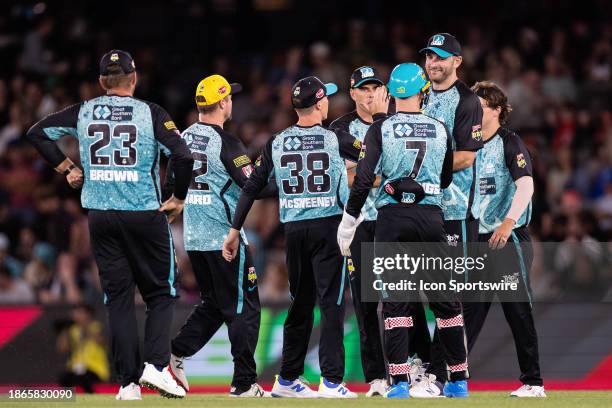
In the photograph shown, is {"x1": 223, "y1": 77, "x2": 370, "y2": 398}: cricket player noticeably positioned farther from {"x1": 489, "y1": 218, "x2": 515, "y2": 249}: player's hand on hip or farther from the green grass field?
{"x1": 489, "y1": 218, "x2": 515, "y2": 249}: player's hand on hip

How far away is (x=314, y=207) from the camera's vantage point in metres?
11.1

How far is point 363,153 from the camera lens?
10508mm

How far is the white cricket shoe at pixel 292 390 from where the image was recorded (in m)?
11.3

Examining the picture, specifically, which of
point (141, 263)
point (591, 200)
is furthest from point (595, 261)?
point (141, 263)

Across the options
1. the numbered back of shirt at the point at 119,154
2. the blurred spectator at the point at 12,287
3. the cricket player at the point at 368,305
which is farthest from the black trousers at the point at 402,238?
the blurred spectator at the point at 12,287

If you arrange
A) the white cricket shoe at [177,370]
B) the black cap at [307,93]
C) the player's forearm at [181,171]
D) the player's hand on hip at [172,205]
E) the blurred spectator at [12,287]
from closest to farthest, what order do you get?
the player's forearm at [181,171] → the player's hand on hip at [172,205] → the black cap at [307,93] → the white cricket shoe at [177,370] → the blurred spectator at [12,287]

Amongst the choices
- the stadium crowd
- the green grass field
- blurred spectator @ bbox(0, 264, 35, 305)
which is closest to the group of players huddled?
the green grass field

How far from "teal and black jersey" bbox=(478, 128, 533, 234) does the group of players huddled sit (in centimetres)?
1

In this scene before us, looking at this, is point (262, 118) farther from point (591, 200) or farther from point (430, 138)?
point (430, 138)

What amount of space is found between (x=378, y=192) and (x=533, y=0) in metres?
11.8

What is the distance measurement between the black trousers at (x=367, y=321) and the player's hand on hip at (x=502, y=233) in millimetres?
1023

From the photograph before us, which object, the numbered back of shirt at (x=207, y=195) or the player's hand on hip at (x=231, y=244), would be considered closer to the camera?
the player's hand on hip at (x=231, y=244)

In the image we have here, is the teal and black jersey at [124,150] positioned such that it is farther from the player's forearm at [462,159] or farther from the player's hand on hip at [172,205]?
the player's forearm at [462,159]

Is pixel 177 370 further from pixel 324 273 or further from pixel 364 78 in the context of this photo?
pixel 364 78
